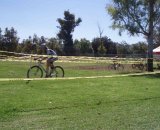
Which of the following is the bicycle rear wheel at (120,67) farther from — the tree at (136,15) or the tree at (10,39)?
the tree at (10,39)

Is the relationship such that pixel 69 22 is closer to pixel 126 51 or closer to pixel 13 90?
pixel 126 51

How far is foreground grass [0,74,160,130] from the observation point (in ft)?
30.3

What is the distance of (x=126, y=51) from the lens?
391 feet

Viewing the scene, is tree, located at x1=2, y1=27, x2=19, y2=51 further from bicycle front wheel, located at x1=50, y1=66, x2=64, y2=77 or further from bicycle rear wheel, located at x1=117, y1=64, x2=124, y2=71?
bicycle front wheel, located at x1=50, y1=66, x2=64, y2=77

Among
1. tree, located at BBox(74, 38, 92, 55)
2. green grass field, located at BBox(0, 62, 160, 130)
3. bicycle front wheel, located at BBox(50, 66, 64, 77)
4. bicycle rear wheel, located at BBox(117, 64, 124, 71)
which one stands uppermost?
tree, located at BBox(74, 38, 92, 55)

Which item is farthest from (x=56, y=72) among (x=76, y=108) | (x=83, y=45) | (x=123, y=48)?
(x=123, y=48)

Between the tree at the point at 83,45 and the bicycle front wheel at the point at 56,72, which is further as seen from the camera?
the tree at the point at 83,45

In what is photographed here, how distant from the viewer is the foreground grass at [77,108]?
925 cm

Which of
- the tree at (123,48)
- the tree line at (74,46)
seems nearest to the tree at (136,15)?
the tree line at (74,46)

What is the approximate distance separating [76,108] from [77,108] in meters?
0.03

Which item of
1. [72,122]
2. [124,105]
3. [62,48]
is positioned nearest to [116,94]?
[124,105]

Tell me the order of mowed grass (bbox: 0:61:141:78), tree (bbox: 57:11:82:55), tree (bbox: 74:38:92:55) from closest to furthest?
mowed grass (bbox: 0:61:141:78), tree (bbox: 57:11:82:55), tree (bbox: 74:38:92:55)

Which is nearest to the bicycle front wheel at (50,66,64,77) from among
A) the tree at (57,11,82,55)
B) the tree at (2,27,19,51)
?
the tree at (2,27,19,51)

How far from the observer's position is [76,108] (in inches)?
444
